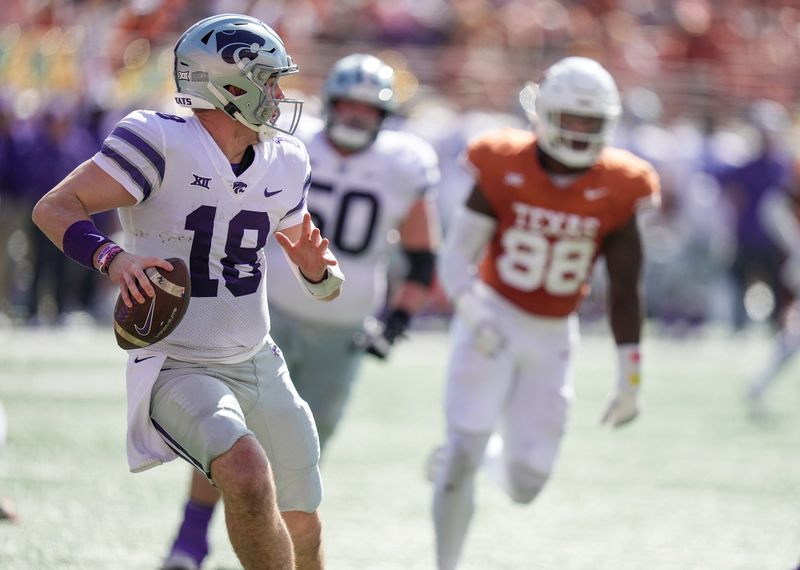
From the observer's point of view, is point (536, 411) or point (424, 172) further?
point (424, 172)

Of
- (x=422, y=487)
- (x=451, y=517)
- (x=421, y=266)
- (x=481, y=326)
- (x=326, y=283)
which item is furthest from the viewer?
(x=422, y=487)

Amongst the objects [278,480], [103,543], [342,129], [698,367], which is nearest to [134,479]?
[103,543]

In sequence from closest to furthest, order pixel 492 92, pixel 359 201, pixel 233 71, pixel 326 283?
pixel 233 71, pixel 326 283, pixel 359 201, pixel 492 92

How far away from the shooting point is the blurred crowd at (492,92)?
12.7 metres

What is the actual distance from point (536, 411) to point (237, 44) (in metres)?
1.96

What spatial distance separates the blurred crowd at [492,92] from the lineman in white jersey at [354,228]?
546 cm

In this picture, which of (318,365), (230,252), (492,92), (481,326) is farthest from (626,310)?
(492,92)

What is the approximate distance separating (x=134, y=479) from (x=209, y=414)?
3.11 metres

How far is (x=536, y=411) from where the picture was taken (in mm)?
5320

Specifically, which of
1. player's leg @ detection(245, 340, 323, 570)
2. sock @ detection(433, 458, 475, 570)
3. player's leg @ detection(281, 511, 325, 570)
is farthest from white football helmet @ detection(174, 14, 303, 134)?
sock @ detection(433, 458, 475, 570)

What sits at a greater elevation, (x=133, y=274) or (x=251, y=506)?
(x=133, y=274)

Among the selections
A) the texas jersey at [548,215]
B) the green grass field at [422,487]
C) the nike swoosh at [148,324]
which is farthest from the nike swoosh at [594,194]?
the nike swoosh at [148,324]

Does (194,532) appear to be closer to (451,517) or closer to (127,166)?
(451,517)

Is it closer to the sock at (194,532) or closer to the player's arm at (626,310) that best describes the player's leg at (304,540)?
the sock at (194,532)
